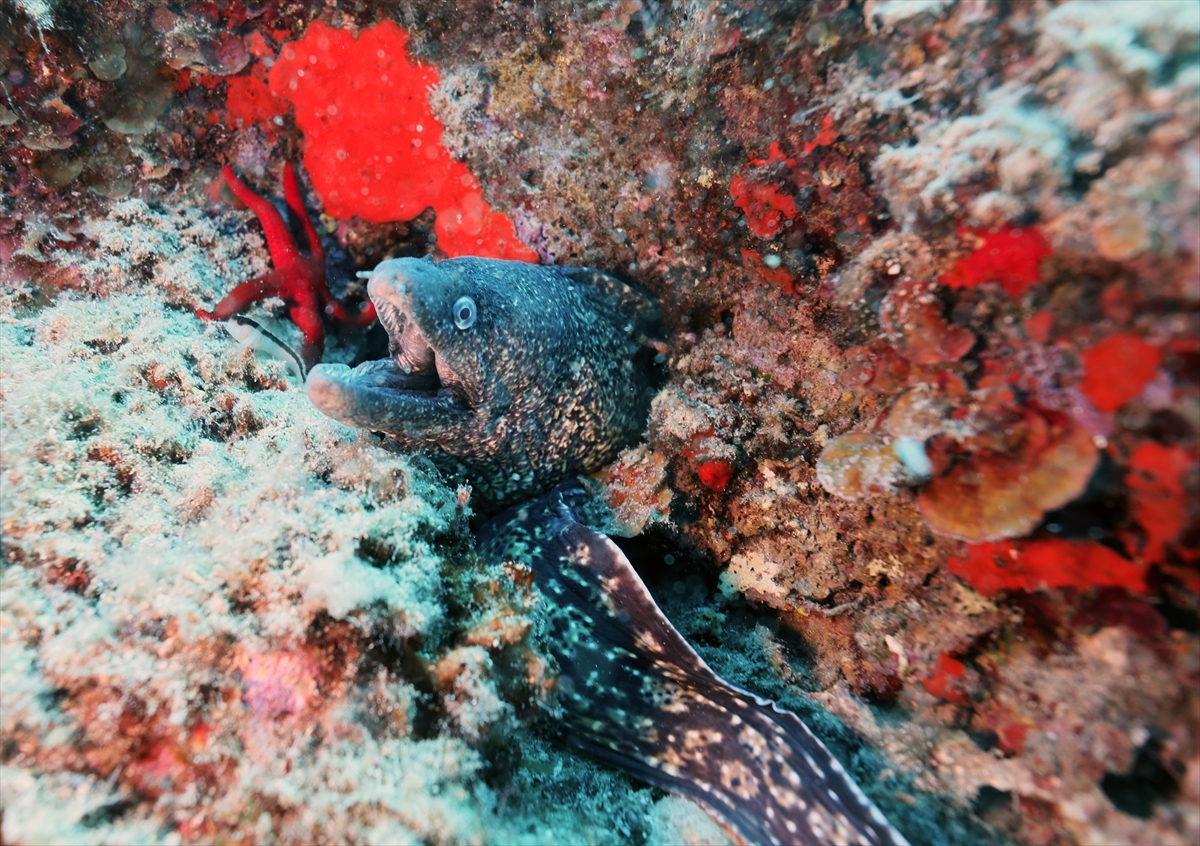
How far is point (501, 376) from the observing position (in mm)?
2641

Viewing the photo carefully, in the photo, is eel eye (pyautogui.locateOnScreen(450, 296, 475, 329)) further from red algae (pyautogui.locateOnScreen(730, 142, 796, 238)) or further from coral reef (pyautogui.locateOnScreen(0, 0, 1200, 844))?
red algae (pyautogui.locateOnScreen(730, 142, 796, 238))

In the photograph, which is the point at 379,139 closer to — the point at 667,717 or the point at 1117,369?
the point at 667,717

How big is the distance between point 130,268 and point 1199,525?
470 centimetres

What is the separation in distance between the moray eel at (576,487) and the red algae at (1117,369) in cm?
141

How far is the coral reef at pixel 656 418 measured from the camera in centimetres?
135

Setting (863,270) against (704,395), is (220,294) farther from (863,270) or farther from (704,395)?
(863,270)

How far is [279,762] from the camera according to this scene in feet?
4.42

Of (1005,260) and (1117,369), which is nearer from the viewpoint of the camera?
(1117,369)

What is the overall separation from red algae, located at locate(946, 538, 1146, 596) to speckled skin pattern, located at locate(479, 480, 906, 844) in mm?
822

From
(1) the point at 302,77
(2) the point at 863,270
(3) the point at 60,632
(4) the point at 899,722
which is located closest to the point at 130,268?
(1) the point at 302,77

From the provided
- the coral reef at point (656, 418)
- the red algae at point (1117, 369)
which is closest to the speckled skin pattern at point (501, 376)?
the coral reef at point (656, 418)

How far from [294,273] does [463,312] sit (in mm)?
1549

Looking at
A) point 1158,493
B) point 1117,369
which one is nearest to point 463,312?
point 1117,369

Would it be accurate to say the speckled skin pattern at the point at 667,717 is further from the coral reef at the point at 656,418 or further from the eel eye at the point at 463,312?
the eel eye at the point at 463,312
